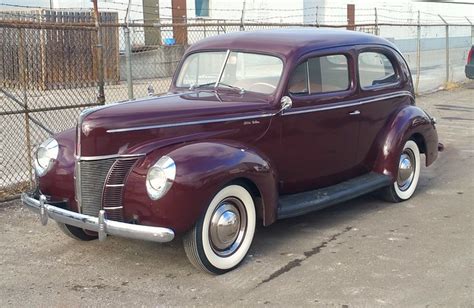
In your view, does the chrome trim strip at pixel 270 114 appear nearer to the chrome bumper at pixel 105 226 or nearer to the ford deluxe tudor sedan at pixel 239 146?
the ford deluxe tudor sedan at pixel 239 146

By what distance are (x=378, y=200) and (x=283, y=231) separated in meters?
1.52

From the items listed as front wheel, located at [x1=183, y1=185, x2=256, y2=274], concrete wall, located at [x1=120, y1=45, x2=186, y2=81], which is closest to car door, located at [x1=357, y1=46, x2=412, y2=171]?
front wheel, located at [x1=183, y1=185, x2=256, y2=274]

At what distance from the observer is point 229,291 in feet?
13.5

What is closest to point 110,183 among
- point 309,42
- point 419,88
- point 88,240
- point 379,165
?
point 88,240

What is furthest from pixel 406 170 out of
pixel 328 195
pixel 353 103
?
pixel 328 195

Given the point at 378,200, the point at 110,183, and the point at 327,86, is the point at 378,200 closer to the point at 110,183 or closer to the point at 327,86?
the point at 327,86

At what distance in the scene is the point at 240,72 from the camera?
5.42m

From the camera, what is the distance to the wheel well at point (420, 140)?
648cm

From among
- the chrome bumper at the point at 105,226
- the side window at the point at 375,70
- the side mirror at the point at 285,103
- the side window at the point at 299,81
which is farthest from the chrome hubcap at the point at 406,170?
the chrome bumper at the point at 105,226

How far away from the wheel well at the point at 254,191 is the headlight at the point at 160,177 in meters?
0.55

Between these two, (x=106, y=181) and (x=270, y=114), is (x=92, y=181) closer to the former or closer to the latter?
(x=106, y=181)

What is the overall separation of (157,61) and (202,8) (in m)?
8.02

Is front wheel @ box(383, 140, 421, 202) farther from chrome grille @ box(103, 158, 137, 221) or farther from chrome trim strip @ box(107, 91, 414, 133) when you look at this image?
chrome grille @ box(103, 158, 137, 221)

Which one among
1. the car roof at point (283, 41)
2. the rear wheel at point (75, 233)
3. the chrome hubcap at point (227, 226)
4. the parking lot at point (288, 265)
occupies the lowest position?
the parking lot at point (288, 265)
